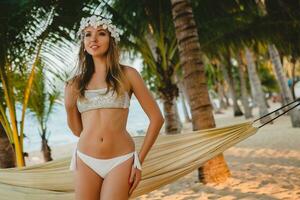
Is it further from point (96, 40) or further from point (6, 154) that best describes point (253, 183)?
point (96, 40)

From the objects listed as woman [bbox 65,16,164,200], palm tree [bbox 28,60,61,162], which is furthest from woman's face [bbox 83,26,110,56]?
palm tree [bbox 28,60,61,162]

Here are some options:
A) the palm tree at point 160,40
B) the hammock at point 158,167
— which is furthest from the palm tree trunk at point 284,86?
the hammock at point 158,167

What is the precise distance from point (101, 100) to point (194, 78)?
2.25m

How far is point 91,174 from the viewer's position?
1361 millimetres

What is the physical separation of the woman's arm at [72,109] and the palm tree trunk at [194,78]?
2.11 m

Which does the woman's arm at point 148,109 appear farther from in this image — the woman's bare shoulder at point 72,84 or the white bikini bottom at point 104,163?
the woman's bare shoulder at point 72,84

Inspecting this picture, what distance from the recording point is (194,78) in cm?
354

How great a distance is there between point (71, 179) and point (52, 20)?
77.7 inches

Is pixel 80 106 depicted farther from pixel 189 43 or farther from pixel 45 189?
pixel 189 43

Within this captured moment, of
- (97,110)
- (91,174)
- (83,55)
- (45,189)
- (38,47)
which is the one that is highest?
(38,47)

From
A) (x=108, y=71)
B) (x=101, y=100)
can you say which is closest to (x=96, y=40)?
(x=108, y=71)

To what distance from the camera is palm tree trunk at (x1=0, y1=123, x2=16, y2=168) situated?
3346 millimetres

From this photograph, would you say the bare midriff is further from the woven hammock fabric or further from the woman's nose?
the woven hammock fabric

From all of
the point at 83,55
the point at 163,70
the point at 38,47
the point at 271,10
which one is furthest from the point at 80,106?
the point at 271,10
